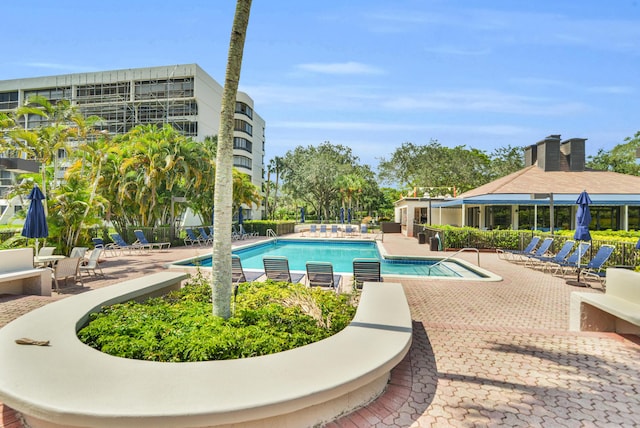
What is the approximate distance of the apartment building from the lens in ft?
149

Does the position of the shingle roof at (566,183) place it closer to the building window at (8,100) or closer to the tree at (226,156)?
the tree at (226,156)

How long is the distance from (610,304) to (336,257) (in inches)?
523

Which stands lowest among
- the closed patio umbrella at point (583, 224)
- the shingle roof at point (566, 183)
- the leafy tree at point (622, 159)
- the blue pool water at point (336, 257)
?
the blue pool water at point (336, 257)

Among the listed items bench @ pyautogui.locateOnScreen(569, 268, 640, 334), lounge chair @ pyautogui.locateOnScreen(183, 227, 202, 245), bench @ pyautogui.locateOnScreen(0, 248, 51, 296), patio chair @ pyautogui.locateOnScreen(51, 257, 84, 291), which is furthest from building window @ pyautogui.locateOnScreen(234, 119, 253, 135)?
bench @ pyautogui.locateOnScreen(569, 268, 640, 334)

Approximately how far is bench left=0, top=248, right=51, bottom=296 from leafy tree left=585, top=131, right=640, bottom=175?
57.7 m

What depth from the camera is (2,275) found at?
7.35 meters

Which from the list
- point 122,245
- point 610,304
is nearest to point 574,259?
point 610,304

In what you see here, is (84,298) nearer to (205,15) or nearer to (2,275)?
(2,275)

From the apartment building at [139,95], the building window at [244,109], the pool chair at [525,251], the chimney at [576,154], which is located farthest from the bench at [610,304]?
the building window at [244,109]

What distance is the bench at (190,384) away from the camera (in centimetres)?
238

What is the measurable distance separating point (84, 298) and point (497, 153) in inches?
2152

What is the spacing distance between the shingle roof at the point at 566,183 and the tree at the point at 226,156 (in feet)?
66.6

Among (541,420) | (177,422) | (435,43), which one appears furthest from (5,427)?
(435,43)

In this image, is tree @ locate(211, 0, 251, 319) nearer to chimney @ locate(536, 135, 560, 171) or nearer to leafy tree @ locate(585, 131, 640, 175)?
chimney @ locate(536, 135, 560, 171)
